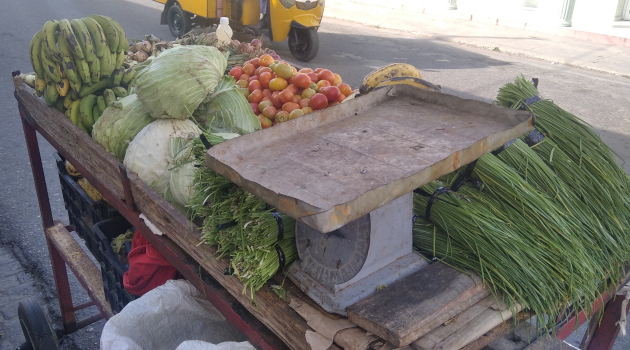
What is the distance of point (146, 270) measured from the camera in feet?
6.58

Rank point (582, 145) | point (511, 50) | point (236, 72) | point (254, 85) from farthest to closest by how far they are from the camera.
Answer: point (511, 50) → point (236, 72) → point (254, 85) → point (582, 145)

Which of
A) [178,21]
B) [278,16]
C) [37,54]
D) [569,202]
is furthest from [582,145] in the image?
[178,21]

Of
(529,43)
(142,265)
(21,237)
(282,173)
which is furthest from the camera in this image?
(529,43)

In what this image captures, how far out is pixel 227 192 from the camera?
1.57 meters

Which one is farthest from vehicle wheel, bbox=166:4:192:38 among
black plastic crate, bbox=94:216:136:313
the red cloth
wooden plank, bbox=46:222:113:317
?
the red cloth

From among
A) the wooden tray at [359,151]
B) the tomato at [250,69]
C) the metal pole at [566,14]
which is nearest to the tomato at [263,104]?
the tomato at [250,69]

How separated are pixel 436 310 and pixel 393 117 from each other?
65cm

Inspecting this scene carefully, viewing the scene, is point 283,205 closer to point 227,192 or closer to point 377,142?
point 377,142

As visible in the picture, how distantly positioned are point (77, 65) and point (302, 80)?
1.37 metres

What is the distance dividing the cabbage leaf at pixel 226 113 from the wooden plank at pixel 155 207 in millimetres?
529

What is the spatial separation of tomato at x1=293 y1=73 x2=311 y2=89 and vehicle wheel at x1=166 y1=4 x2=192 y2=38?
6.80 m

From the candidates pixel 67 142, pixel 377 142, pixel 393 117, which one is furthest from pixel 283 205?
pixel 67 142

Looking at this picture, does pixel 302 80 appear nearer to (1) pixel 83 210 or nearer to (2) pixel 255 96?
(2) pixel 255 96

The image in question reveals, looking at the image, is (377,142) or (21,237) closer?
(377,142)
